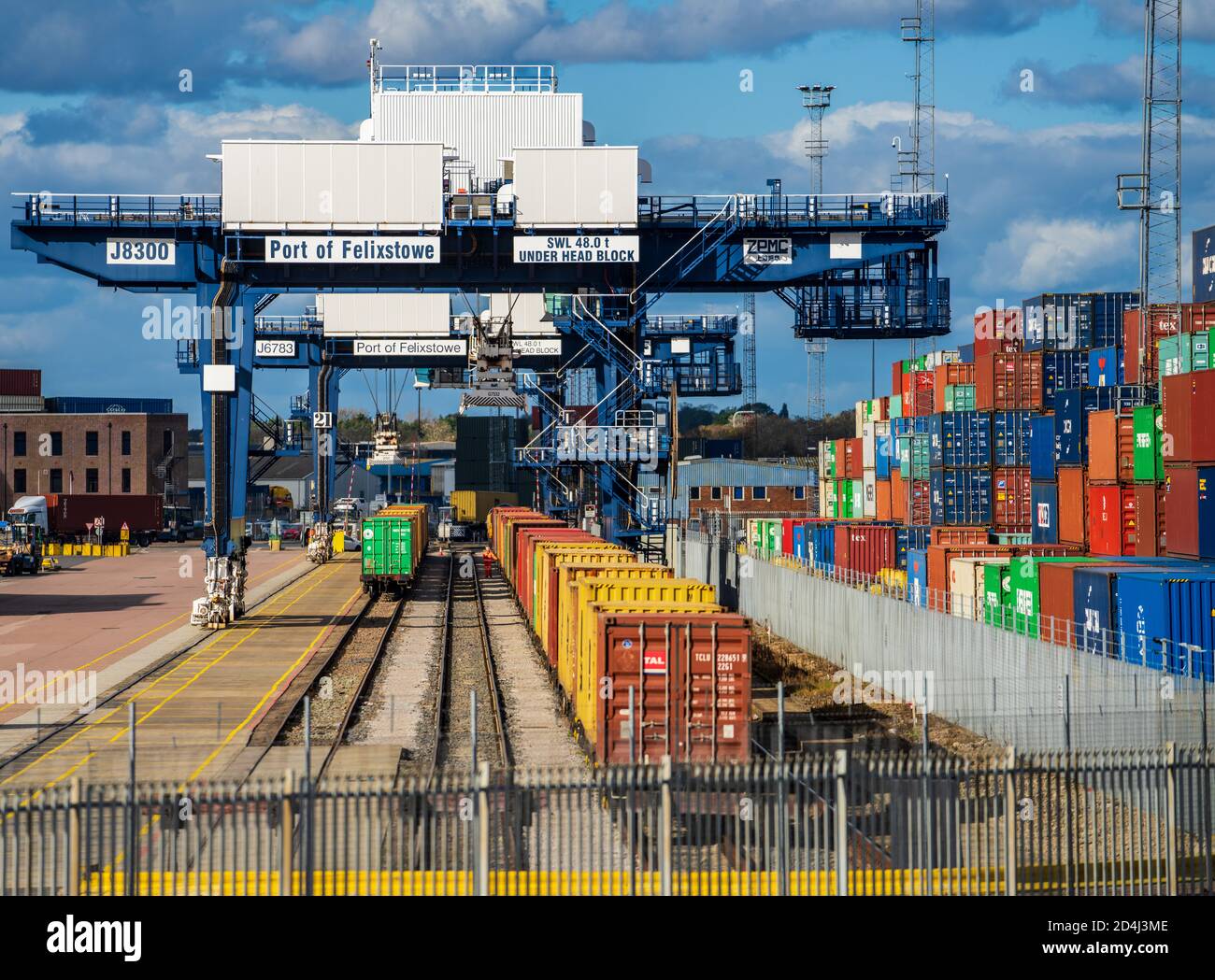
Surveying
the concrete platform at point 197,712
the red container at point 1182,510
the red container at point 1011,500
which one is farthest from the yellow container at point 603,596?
the red container at point 1011,500

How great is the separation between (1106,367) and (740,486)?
190 ft

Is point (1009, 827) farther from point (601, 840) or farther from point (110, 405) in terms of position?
point (110, 405)

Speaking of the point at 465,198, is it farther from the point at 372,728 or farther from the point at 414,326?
the point at 414,326

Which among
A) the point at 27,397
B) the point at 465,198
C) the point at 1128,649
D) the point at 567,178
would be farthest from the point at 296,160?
the point at 27,397

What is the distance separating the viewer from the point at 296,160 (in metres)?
37.2

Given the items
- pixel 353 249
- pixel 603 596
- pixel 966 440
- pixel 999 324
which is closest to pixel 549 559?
pixel 603 596

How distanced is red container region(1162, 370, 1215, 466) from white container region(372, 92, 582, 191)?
25.9m

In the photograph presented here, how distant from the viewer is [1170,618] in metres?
21.8

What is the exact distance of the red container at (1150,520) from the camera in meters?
30.5

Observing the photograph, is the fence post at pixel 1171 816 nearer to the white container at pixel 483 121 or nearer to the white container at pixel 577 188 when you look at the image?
the white container at pixel 577 188

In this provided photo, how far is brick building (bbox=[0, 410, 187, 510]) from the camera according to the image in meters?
106

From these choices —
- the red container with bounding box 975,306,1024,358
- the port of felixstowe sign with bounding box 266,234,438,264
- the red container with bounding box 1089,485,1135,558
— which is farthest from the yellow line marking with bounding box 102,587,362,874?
the red container with bounding box 975,306,1024,358

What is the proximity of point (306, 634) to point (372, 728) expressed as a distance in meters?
15.4

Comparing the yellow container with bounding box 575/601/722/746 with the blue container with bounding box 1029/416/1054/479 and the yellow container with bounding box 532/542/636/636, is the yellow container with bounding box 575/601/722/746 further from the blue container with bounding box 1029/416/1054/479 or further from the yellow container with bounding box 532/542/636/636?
the blue container with bounding box 1029/416/1054/479
